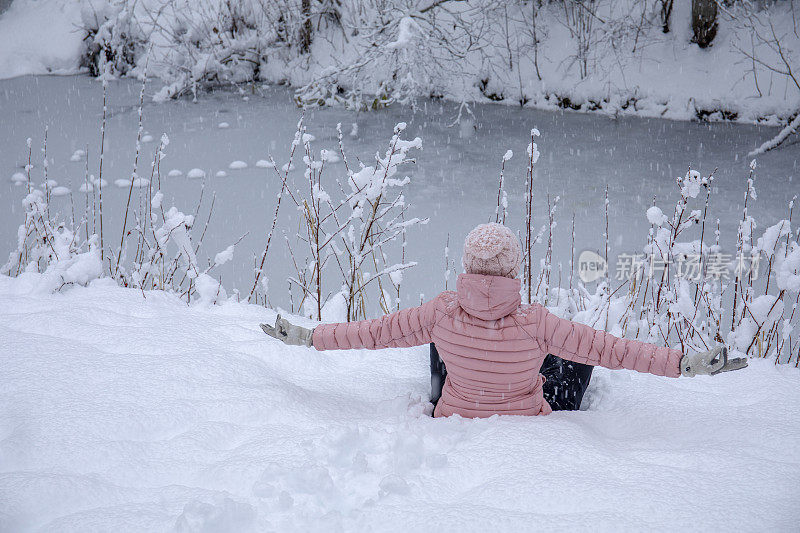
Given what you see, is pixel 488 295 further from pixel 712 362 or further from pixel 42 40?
pixel 42 40

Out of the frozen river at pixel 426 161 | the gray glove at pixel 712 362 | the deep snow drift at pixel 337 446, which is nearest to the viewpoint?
the deep snow drift at pixel 337 446

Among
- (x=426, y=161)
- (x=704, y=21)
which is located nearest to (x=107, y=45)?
(x=426, y=161)

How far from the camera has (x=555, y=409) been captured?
2107mm

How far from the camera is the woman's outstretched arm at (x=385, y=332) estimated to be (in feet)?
6.24

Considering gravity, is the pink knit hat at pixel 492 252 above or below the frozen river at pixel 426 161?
below

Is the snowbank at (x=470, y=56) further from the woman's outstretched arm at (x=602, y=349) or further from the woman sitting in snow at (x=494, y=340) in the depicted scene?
the woman's outstretched arm at (x=602, y=349)

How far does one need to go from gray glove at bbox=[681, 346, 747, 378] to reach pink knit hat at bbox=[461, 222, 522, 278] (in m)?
0.53

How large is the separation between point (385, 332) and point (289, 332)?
1.01 ft

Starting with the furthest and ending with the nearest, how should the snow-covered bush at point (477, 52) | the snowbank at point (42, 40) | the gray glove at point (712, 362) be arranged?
the snowbank at point (42, 40), the snow-covered bush at point (477, 52), the gray glove at point (712, 362)

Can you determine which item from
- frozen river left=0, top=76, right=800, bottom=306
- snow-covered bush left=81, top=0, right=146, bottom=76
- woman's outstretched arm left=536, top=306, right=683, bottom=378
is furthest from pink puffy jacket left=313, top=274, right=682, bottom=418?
snow-covered bush left=81, top=0, right=146, bottom=76

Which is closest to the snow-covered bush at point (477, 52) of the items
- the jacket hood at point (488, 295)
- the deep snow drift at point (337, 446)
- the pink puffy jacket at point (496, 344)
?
the deep snow drift at point (337, 446)

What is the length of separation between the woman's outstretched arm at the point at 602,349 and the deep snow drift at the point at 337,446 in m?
0.21

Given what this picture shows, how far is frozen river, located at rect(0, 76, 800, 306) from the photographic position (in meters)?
5.56

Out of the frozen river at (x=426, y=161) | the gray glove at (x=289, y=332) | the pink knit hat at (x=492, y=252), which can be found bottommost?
the gray glove at (x=289, y=332)
